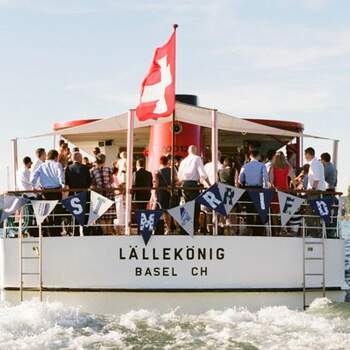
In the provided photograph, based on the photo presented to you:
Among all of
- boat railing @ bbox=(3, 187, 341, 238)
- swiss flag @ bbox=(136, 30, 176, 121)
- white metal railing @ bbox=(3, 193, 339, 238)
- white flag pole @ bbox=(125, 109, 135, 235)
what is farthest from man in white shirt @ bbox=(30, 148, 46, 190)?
swiss flag @ bbox=(136, 30, 176, 121)

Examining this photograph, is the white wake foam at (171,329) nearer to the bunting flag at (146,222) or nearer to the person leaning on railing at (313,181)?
the bunting flag at (146,222)

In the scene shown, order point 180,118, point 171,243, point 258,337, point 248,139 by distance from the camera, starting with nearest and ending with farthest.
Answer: point 258,337, point 171,243, point 180,118, point 248,139

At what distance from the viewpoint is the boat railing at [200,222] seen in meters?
15.9

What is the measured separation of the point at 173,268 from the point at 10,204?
3075 millimetres

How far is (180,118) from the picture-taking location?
16.5 m

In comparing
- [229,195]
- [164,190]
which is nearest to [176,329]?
[229,195]

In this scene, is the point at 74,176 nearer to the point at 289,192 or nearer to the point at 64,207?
the point at 64,207

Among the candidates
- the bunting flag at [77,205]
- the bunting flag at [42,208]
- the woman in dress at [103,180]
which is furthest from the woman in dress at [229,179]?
the bunting flag at [42,208]

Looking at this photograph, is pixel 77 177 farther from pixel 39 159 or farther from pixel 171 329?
pixel 171 329

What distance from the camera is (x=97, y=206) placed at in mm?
15594

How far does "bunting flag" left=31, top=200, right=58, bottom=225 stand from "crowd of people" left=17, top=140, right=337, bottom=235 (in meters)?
0.19

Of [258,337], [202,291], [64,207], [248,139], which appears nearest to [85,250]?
[64,207]

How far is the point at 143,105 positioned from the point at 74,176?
1721 mm

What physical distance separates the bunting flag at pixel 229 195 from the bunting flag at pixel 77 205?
7.25ft
